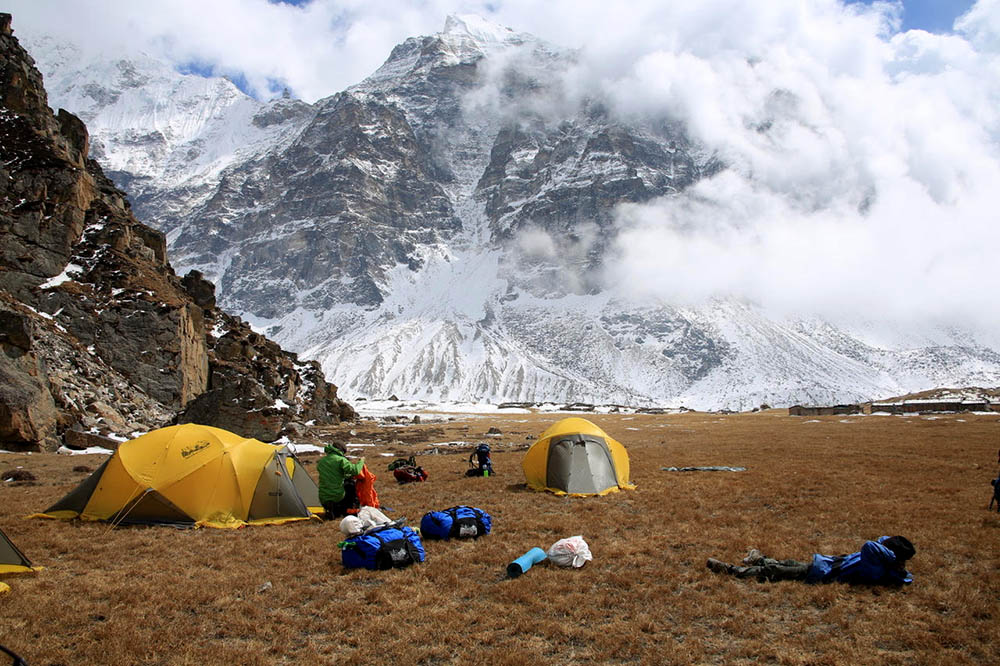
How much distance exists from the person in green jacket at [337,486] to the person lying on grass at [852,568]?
868cm

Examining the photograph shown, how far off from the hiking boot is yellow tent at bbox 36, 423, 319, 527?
937 centimetres

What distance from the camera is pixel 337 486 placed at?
13.9 meters

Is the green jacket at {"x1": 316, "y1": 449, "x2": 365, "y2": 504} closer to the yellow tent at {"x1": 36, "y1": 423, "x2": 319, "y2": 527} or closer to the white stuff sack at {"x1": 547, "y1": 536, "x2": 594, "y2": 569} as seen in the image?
the yellow tent at {"x1": 36, "y1": 423, "x2": 319, "y2": 527}

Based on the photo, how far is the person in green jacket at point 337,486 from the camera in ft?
45.1

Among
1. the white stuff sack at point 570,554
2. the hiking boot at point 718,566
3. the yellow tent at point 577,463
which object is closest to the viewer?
the hiking boot at point 718,566

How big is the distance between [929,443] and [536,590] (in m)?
30.9

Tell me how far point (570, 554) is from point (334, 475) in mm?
6882

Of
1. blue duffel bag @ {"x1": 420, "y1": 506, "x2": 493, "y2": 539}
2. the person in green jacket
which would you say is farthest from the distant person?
blue duffel bag @ {"x1": 420, "y1": 506, "x2": 493, "y2": 539}

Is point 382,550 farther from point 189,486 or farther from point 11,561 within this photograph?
point 189,486

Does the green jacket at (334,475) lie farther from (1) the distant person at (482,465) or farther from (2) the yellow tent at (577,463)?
(1) the distant person at (482,465)

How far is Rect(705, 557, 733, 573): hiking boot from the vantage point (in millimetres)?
9078

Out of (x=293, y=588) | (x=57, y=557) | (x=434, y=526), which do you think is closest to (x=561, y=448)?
(x=434, y=526)

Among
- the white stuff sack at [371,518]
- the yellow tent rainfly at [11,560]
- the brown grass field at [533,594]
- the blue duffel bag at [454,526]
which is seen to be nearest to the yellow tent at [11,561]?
the yellow tent rainfly at [11,560]

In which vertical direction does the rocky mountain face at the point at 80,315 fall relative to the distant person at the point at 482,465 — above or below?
above
